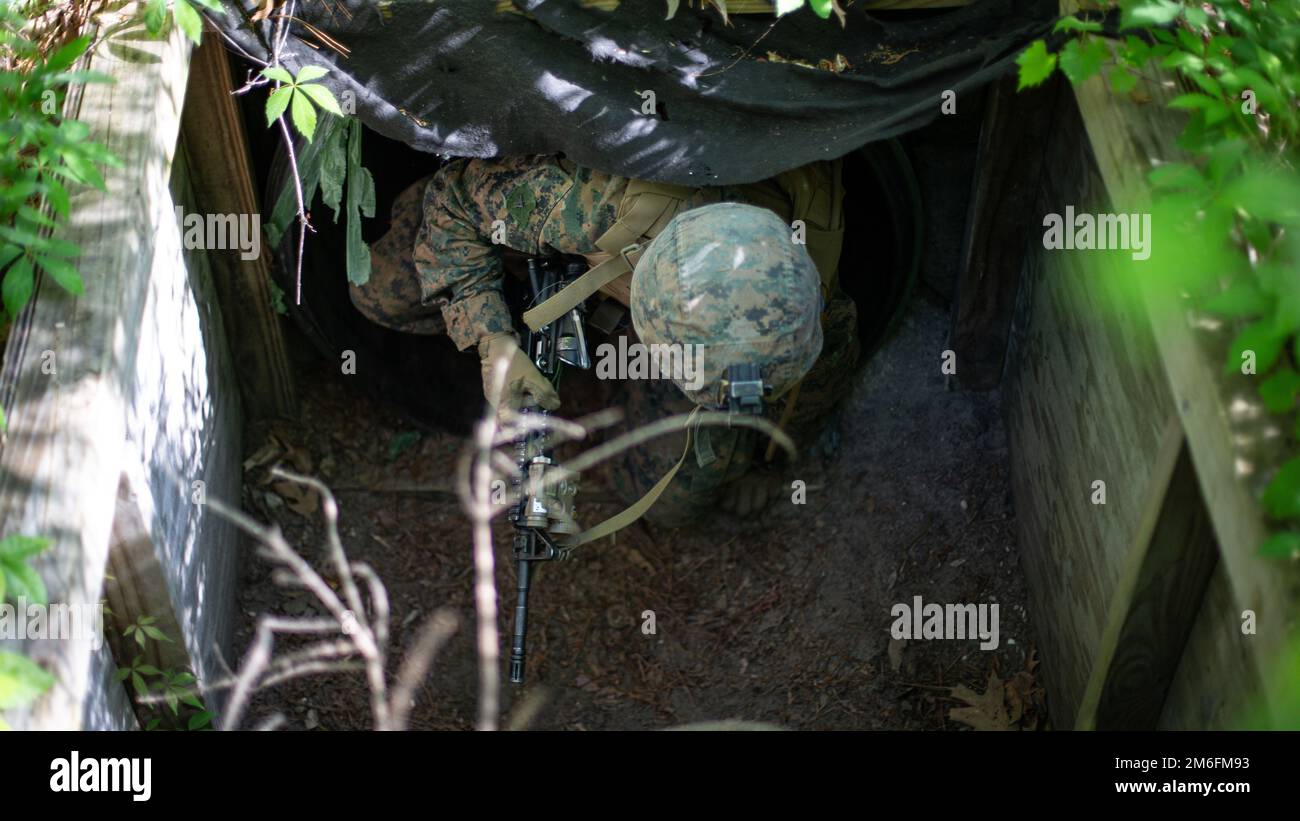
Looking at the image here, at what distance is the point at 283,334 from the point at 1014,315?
2373 mm

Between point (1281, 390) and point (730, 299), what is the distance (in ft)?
4.45

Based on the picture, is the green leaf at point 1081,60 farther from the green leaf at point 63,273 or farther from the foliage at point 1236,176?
the green leaf at point 63,273

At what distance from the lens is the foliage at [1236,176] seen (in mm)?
2109

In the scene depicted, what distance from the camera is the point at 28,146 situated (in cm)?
295

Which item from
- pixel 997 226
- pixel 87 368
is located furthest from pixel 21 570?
pixel 997 226

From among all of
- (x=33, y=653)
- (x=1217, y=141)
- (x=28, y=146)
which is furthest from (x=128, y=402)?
(x=1217, y=141)

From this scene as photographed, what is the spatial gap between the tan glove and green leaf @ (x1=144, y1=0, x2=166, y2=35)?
1.23 meters

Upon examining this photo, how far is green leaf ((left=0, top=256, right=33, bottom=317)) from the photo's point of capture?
2555 millimetres

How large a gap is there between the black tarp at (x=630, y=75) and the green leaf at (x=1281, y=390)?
1.42 metres

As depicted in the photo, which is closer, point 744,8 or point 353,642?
point 744,8

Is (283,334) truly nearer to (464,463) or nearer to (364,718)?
(464,463)

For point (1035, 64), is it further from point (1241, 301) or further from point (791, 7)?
point (1241, 301)

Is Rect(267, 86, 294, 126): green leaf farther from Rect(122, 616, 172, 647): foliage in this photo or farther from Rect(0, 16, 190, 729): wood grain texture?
Rect(122, 616, 172, 647): foliage

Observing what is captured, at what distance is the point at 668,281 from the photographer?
10.5 ft
